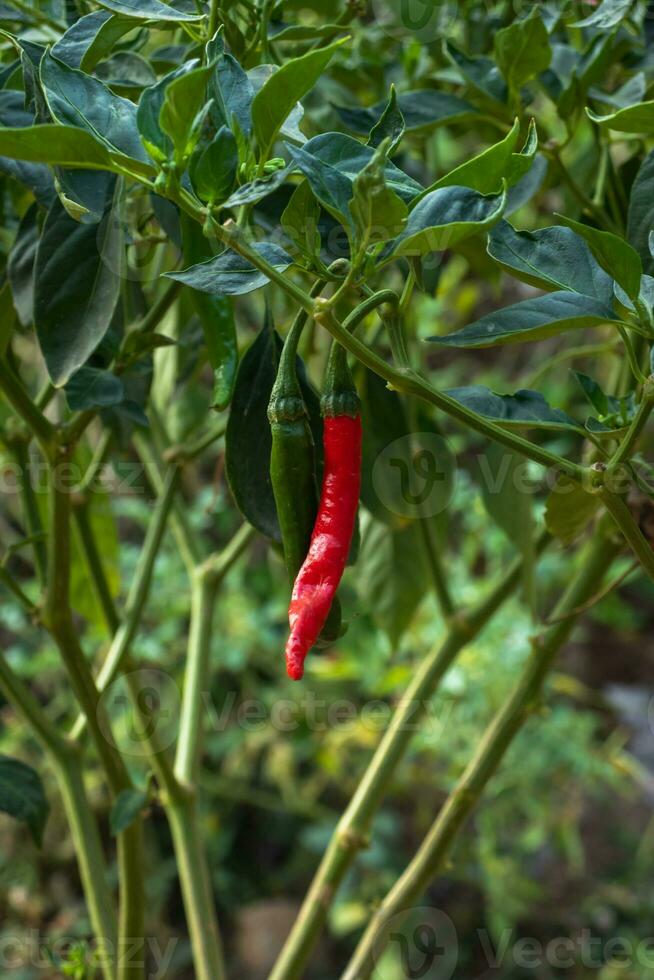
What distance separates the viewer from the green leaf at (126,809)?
0.64 metres

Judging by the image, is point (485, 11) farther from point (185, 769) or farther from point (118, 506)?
point (118, 506)

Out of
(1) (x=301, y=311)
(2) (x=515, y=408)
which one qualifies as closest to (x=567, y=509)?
(2) (x=515, y=408)

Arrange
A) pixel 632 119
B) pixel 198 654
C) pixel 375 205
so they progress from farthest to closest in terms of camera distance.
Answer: pixel 198 654, pixel 632 119, pixel 375 205

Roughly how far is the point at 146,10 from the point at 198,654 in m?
0.48

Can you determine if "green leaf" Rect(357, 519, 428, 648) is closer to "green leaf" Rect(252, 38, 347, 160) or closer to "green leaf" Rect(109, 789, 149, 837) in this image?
"green leaf" Rect(109, 789, 149, 837)

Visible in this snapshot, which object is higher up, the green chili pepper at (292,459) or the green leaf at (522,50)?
the green leaf at (522,50)

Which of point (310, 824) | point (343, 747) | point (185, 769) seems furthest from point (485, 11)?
point (310, 824)

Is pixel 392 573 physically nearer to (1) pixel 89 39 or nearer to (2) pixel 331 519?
(2) pixel 331 519

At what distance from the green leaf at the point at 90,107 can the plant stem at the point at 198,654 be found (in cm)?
37

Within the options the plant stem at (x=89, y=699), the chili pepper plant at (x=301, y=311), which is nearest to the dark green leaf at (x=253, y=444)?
the chili pepper plant at (x=301, y=311)

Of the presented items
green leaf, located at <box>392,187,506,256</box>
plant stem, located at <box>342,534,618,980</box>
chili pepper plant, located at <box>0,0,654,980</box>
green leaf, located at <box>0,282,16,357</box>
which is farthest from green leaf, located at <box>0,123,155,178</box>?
plant stem, located at <box>342,534,618,980</box>

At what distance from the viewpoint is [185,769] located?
75 cm

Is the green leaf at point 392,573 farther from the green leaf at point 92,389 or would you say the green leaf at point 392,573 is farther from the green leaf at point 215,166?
the green leaf at point 215,166

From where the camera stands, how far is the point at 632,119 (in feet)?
1.50
